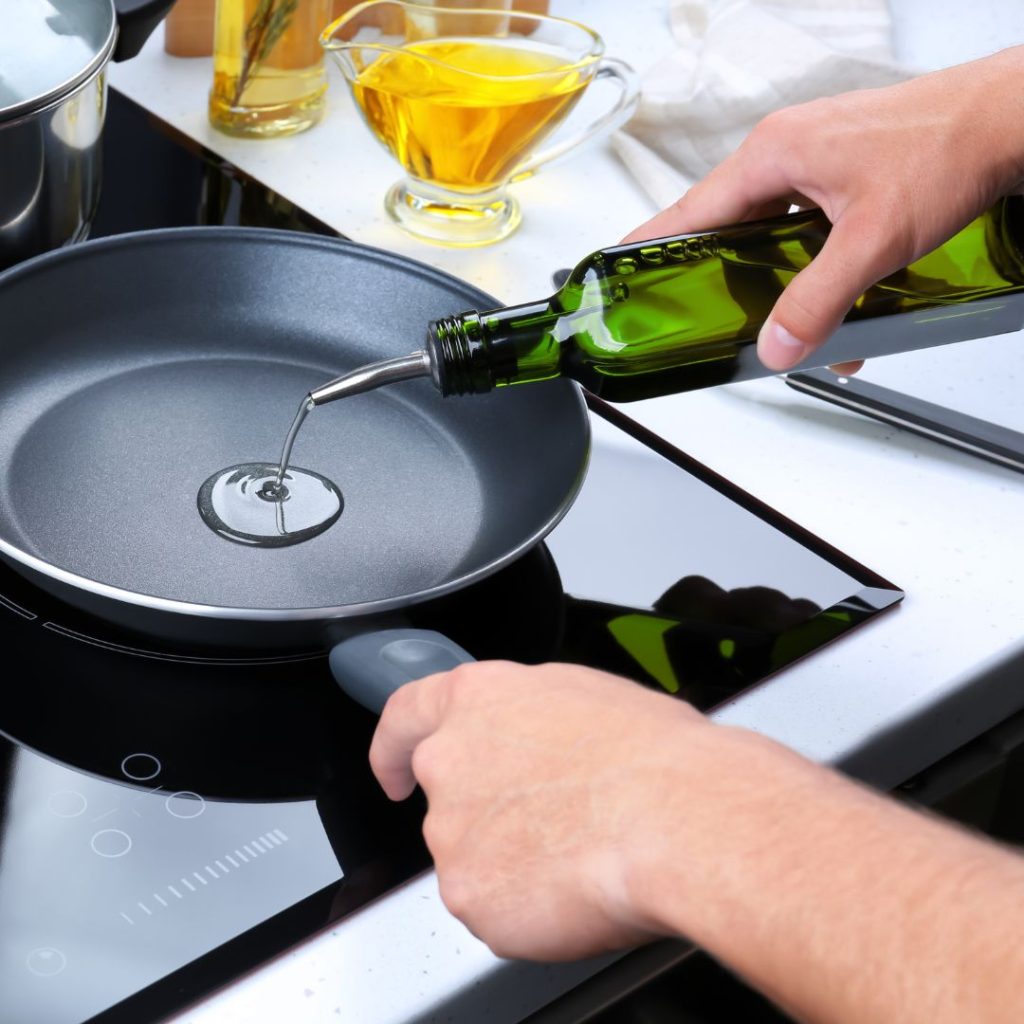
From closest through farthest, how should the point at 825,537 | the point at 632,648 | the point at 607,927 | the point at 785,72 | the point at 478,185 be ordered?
the point at 607,927
the point at 632,648
the point at 825,537
the point at 478,185
the point at 785,72

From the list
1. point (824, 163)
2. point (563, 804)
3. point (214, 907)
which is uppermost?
point (824, 163)

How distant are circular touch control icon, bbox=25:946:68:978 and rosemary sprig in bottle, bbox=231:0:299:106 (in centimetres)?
72

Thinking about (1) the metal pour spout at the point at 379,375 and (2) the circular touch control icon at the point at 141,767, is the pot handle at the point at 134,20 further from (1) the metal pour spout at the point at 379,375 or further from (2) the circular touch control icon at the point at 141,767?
(2) the circular touch control icon at the point at 141,767

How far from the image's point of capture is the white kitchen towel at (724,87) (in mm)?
1064

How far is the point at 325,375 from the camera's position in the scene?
2.72ft

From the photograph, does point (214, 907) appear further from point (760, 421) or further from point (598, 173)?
point (598, 173)

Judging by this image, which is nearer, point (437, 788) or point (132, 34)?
point (437, 788)

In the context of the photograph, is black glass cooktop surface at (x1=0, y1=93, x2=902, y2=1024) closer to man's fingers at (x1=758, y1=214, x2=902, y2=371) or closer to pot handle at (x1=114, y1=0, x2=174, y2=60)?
man's fingers at (x1=758, y1=214, x2=902, y2=371)

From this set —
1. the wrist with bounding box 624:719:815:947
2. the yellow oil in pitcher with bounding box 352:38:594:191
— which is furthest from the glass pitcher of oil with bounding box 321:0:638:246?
the wrist with bounding box 624:719:815:947

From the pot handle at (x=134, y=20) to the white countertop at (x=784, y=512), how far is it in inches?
7.1

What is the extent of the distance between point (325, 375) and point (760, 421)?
27 centimetres

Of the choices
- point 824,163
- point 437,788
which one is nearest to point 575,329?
point 824,163

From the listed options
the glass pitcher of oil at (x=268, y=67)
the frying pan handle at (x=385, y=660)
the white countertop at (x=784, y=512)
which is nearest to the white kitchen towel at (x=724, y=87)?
the white countertop at (x=784, y=512)

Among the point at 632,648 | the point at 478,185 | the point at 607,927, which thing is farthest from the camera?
the point at 478,185
